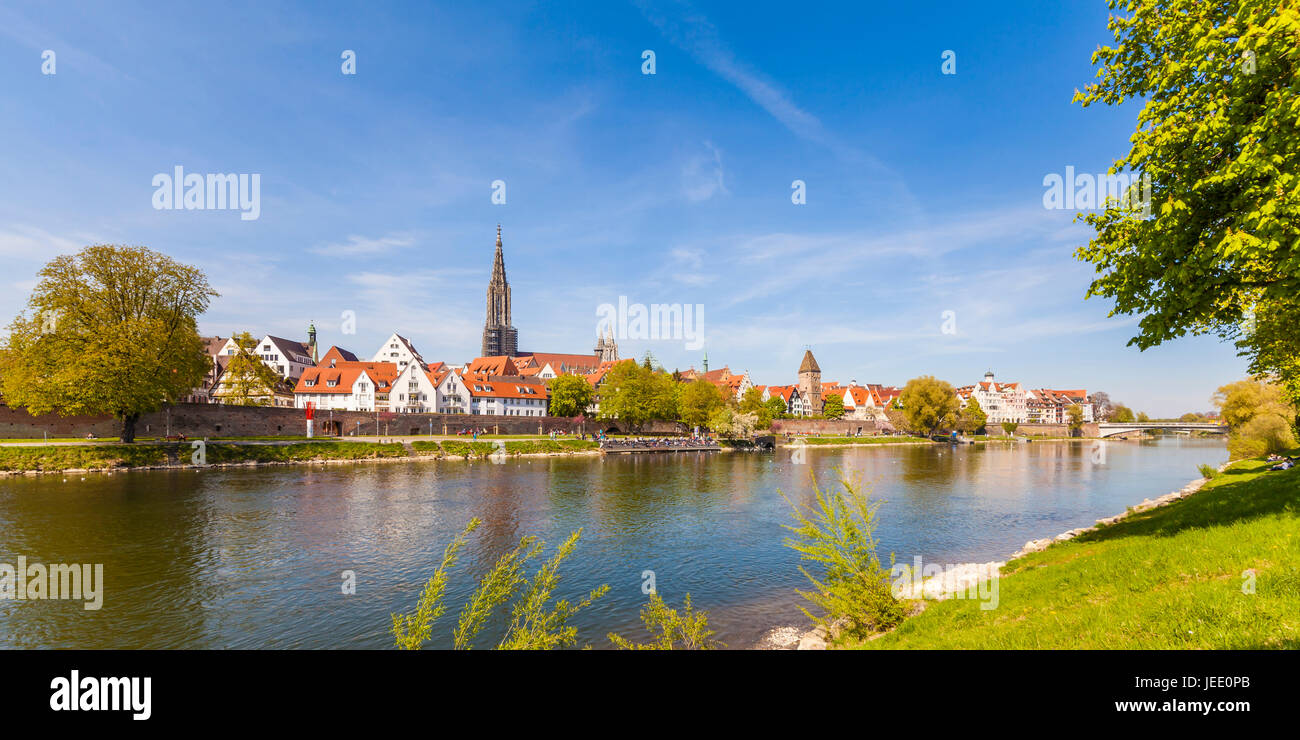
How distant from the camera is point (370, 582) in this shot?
21.5 m

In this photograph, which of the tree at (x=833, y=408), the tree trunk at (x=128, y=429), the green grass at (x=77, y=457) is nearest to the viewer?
the green grass at (x=77, y=457)

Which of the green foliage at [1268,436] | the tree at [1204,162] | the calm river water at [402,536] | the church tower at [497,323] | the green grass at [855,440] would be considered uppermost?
the church tower at [497,323]

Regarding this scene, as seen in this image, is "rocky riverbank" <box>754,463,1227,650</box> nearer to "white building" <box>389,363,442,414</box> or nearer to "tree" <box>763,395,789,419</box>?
"white building" <box>389,363,442,414</box>

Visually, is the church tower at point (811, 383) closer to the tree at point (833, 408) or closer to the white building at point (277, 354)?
the tree at point (833, 408)

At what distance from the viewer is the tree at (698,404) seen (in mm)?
107312

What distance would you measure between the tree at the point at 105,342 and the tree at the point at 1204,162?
72.8 meters

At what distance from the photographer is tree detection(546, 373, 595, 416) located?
350ft

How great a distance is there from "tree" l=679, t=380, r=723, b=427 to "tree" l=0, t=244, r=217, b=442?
2944 inches

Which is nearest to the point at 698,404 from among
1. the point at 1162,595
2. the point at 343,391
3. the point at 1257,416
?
the point at 343,391

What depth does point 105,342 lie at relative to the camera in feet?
173

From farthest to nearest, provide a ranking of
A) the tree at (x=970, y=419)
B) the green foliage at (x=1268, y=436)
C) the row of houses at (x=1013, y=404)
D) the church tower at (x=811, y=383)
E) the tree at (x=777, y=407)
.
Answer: the row of houses at (x=1013, y=404)
the church tower at (x=811, y=383)
the tree at (x=777, y=407)
the tree at (x=970, y=419)
the green foliage at (x=1268, y=436)

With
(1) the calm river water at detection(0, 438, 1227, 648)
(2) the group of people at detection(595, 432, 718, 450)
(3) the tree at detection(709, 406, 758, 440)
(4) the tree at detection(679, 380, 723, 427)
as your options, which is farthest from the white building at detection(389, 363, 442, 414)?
(3) the tree at detection(709, 406, 758, 440)

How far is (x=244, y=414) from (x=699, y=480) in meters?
62.0
